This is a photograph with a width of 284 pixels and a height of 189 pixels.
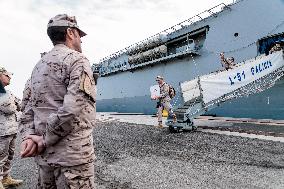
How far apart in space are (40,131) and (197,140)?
6863mm

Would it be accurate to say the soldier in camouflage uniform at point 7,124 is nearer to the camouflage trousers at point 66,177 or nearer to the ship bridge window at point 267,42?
the camouflage trousers at point 66,177

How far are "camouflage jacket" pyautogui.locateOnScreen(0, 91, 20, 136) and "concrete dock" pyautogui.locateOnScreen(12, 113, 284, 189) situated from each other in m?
1.09

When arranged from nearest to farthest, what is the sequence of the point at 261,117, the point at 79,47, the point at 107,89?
the point at 79,47
the point at 261,117
the point at 107,89

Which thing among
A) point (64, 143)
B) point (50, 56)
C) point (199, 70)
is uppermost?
point (199, 70)

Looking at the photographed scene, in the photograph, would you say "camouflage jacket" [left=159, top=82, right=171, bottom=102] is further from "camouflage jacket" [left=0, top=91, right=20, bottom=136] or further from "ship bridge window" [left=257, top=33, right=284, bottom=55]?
"camouflage jacket" [left=0, top=91, right=20, bottom=136]

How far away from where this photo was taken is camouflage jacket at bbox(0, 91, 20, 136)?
525cm

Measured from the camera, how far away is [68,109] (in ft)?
7.18

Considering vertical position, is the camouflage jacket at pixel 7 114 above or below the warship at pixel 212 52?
below

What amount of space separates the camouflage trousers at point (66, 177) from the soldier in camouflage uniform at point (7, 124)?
123 inches

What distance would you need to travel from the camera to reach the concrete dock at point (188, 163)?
16.7ft

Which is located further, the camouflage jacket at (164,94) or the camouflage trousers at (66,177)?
the camouflage jacket at (164,94)

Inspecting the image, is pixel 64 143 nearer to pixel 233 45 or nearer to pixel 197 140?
pixel 197 140

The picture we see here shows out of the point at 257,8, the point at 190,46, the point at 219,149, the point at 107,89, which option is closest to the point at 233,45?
the point at 257,8

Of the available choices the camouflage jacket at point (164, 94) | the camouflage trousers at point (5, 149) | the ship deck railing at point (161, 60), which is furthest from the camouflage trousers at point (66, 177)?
the ship deck railing at point (161, 60)
